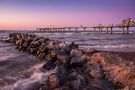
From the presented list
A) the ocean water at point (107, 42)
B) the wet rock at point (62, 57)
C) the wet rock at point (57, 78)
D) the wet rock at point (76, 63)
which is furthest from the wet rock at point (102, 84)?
the ocean water at point (107, 42)

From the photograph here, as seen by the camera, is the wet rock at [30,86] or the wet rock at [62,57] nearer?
the wet rock at [30,86]

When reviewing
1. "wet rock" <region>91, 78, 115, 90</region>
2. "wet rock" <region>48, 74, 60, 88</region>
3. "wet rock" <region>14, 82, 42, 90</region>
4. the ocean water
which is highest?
"wet rock" <region>48, 74, 60, 88</region>

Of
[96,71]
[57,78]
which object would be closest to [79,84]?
[57,78]

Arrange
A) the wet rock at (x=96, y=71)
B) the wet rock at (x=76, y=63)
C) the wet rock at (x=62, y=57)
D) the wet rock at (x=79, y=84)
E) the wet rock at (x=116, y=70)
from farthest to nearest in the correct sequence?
the wet rock at (x=62, y=57)
the wet rock at (x=76, y=63)
the wet rock at (x=96, y=71)
the wet rock at (x=116, y=70)
the wet rock at (x=79, y=84)

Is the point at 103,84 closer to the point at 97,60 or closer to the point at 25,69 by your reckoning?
the point at 97,60

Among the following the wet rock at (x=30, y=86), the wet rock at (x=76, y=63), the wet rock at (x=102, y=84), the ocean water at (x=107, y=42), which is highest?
the wet rock at (x=76, y=63)

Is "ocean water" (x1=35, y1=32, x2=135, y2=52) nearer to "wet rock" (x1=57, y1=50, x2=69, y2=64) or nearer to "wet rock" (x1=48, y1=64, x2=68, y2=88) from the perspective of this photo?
"wet rock" (x1=57, y1=50, x2=69, y2=64)

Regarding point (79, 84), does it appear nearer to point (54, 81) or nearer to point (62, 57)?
point (54, 81)

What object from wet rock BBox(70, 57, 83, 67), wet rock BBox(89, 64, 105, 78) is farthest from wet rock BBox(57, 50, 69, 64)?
wet rock BBox(89, 64, 105, 78)

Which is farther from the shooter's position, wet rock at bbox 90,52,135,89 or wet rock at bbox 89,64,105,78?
wet rock at bbox 89,64,105,78

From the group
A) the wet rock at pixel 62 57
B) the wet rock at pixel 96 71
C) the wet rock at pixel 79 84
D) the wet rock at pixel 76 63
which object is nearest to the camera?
the wet rock at pixel 79 84

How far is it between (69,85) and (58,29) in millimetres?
102273

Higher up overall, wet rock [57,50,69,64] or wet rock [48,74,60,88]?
wet rock [57,50,69,64]

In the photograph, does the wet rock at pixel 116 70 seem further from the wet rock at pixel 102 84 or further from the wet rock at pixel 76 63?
the wet rock at pixel 76 63
